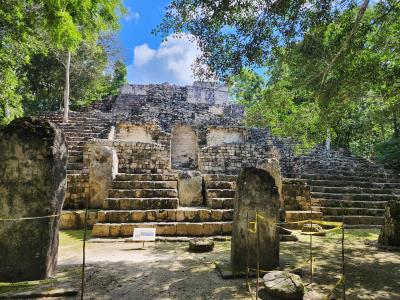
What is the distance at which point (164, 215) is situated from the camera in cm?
740

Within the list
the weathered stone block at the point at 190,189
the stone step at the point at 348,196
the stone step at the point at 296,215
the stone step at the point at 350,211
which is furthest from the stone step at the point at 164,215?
the stone step at the point at 348,196

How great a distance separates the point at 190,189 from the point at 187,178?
1.06 feet

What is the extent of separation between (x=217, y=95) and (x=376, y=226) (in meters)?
22.6

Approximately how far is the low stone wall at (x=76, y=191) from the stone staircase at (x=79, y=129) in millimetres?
1730

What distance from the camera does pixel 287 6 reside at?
19.7ft

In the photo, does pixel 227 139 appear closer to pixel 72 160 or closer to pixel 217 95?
pixel 72 160

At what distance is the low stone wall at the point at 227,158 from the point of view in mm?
12461

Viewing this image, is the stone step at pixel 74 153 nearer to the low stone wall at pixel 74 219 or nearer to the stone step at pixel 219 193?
the low stone wall at pixel 74 219

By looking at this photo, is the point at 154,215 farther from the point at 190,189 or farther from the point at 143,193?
the point at 190,189

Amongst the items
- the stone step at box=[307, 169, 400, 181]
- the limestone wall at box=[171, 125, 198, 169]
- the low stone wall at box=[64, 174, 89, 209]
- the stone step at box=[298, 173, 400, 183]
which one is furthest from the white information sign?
the limestone wall at box=[171, 125, 198, 169]

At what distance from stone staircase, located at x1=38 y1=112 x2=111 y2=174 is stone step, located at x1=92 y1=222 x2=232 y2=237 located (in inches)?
151

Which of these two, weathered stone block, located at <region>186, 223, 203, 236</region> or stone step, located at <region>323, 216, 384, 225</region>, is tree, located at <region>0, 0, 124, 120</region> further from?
stone step, located at <region>323, 216, 384, 225</region>

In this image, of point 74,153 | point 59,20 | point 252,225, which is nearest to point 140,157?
point 74,153

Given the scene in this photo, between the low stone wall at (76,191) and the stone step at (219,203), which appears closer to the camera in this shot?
the stone step at (219,203)
